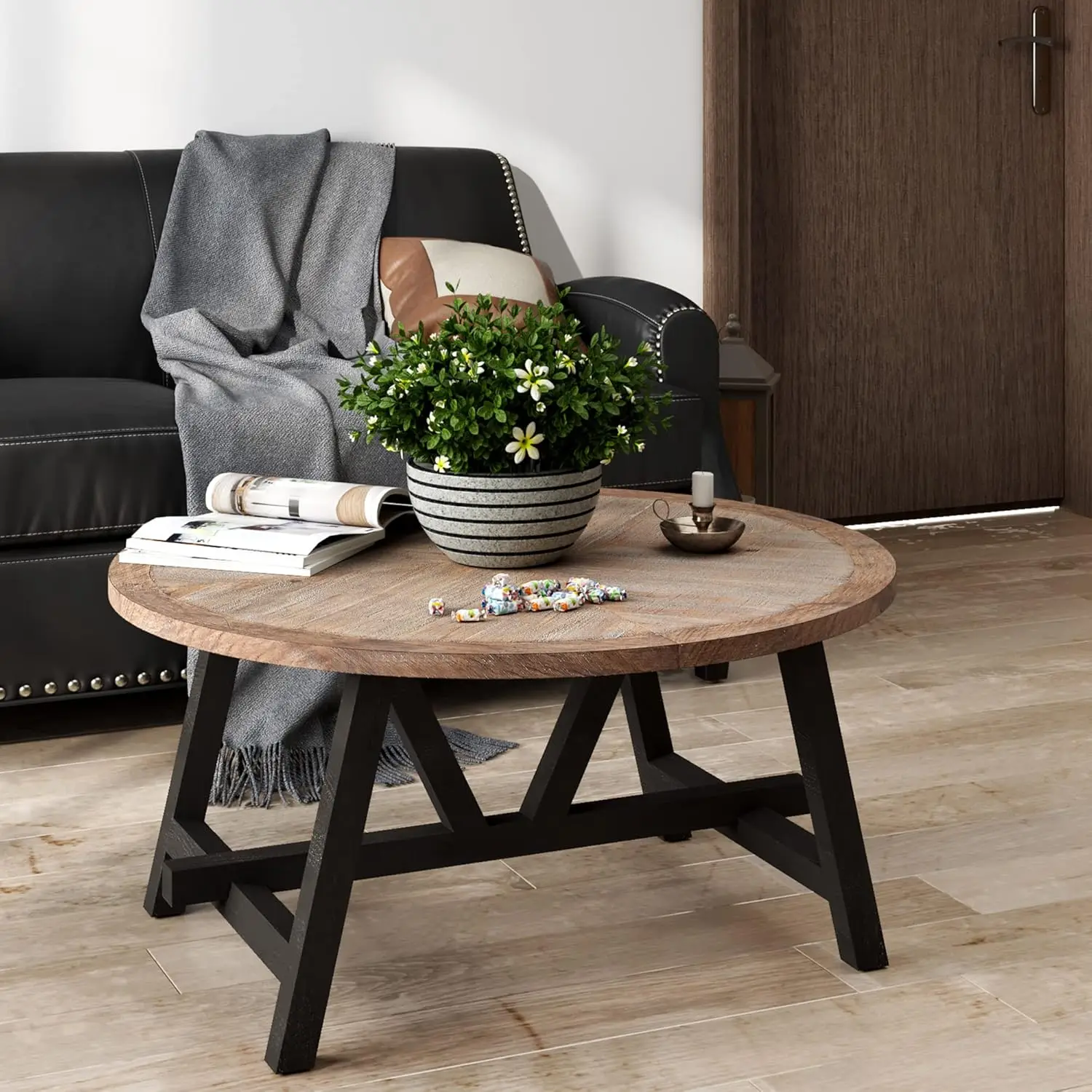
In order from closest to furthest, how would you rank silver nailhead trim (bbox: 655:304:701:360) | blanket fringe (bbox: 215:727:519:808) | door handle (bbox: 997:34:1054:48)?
1. blanket fringe (bbox: 215:727:519:808)
2. silver nailhead trim (bbox: 655:304:701:360)
3. door handle (bbox: 997:34:1054:48)

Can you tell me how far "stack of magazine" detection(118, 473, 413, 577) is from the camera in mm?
1527

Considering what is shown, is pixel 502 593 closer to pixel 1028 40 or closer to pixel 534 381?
pixel 534 381

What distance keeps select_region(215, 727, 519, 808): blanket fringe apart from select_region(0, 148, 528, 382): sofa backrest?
1.01 metres

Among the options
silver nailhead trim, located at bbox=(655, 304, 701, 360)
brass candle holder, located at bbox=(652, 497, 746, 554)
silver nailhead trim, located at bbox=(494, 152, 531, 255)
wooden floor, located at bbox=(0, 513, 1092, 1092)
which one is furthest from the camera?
silver nailhead trim, located at bbox=(494, 152, 531, 255)

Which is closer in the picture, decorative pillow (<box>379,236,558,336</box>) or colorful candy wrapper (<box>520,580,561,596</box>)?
colorful candy wrapper (<box>520,580,561,596</box>)

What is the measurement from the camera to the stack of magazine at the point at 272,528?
1.53 m

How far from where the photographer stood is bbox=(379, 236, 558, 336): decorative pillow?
283 cm

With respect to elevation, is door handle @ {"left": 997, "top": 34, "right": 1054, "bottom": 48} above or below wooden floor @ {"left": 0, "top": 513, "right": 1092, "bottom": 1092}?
above

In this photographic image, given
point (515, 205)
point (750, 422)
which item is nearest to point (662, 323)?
point (750, 422)

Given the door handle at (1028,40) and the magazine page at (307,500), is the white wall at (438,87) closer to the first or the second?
the door handle at (1028,40)

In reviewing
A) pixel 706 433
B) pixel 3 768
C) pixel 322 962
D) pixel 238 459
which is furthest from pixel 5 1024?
pixel 706 433

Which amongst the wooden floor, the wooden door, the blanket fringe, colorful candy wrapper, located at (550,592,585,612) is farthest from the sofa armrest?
colorful candy wrapper, located at (550,592,585,612)

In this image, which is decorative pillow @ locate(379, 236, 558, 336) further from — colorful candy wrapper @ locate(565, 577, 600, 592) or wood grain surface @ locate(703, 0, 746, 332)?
colorful candy wrapper @ locate(565, 577, 600, 592)

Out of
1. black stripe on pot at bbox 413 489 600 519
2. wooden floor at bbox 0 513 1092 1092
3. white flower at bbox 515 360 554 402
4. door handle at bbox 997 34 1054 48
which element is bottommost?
wooden floor at bbox 0 513 1092 1092
